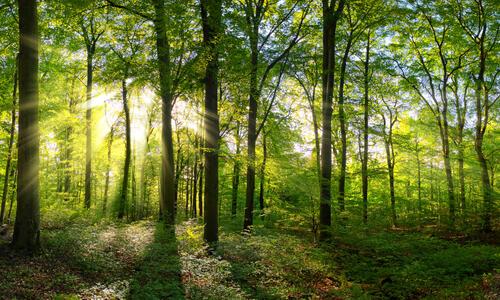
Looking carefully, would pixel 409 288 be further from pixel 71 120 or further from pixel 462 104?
pixel 71 120

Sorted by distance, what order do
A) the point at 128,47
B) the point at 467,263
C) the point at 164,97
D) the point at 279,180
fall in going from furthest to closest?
1. the point at 128,47
2. the point at 164,97
3. the point at 279,180
4. the point at 467,263

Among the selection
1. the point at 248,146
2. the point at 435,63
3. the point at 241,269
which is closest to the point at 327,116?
the point at 248,146

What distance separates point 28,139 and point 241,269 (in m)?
5.95

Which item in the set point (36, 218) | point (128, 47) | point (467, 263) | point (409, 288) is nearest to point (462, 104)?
point (467, 263)

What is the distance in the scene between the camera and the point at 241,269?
8594 mm

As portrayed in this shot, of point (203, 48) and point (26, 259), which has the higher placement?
point (203, 48)

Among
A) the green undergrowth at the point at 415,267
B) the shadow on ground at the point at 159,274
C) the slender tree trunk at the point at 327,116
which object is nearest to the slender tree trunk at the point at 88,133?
the shadow on ground at the point at 159,274

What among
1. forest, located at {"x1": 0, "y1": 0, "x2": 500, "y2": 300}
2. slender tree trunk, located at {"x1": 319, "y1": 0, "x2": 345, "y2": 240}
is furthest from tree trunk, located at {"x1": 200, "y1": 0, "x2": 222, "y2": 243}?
slender tree trunk, located at {"x1": 319, "y1": 0, "x2": 345, "y2": 240}

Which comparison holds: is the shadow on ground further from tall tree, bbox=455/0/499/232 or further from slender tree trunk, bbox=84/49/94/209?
tall tree, bbox=455/0/499/232

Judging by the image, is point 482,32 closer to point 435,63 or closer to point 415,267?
point 435,63

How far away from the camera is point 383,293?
8.13 m

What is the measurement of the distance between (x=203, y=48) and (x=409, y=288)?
821 centimetres

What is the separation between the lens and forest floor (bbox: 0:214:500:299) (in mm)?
6668

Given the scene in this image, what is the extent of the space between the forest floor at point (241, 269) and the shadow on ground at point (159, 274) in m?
0.02
